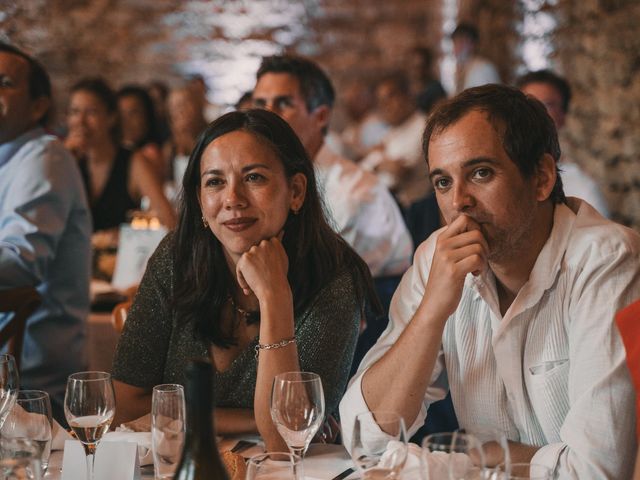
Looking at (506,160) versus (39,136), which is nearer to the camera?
(506,160)

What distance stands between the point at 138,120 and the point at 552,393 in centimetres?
489

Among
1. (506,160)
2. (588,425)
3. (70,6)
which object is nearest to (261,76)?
(506,160)

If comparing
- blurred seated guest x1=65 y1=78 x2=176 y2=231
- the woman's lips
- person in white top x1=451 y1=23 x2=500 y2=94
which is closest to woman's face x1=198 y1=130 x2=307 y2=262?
the woman's lips

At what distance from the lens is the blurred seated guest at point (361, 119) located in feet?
29.9

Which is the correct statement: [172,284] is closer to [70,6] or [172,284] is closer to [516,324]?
[516,324]

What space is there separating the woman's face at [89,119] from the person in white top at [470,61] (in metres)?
2.98

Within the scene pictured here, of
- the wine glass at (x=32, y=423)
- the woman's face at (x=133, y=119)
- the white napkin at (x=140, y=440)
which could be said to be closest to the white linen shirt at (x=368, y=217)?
the white napkin at (x=140, y=440)

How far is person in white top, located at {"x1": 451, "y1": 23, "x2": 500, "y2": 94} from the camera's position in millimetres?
6773

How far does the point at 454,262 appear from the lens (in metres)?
1.74

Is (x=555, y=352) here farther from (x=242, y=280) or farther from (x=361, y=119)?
(x=361, y=119)

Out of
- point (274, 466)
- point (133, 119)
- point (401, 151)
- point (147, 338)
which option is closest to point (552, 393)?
point (274, 466)

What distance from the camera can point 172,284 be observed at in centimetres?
216

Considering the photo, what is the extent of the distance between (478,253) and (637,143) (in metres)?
2.70

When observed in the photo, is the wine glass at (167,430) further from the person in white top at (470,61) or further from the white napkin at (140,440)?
the person in white top at (470,61)
